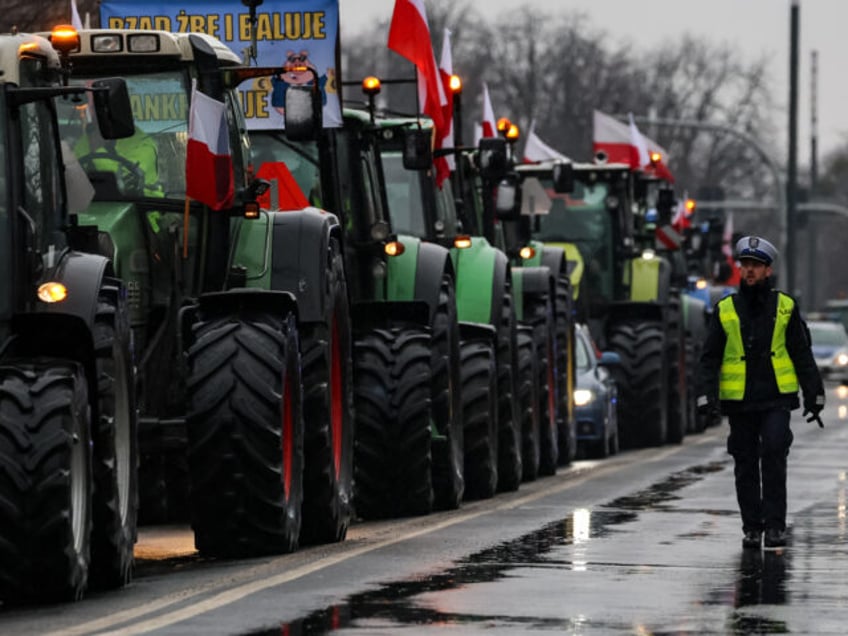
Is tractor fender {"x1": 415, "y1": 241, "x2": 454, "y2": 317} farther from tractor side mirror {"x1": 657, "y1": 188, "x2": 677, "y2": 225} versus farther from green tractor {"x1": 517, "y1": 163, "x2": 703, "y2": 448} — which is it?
tractor side mirror {"x1": 657, "y1": 188, "x2": 677, "y2": 225}

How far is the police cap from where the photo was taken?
639 inches

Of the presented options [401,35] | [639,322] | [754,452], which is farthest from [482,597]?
[639,322]

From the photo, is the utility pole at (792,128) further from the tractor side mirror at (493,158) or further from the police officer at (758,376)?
the police officer at (758,376)

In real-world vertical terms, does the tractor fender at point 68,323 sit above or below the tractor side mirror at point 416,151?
below

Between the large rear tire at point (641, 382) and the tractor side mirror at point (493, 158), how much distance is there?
366 inches

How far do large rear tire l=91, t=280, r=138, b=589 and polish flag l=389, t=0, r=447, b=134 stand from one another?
10.5 m

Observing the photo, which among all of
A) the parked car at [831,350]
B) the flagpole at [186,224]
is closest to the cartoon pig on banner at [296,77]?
the flagpole at [186,224]

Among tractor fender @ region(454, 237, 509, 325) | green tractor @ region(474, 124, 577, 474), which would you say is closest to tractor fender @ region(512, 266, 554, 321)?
green tractor @ region(474, 124, 577, 474)

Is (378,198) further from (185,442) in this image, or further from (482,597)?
(482,597)

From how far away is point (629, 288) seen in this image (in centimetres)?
3444

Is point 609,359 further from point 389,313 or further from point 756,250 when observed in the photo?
point 756,250

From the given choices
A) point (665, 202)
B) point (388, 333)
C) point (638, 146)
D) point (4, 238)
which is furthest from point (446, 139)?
point (638, 146)

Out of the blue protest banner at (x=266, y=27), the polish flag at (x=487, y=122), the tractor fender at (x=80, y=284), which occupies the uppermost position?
the blue protest banner at (x=266, y=27)

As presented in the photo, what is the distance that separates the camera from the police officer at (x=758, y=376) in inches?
640
